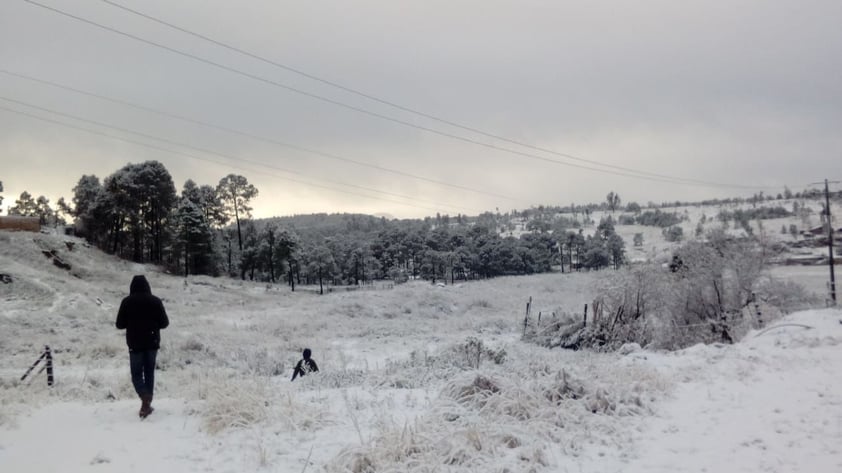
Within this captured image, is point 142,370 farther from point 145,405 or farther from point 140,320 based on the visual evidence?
point 140,320

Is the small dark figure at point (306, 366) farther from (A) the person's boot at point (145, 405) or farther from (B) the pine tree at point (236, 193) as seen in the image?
(B) the pine tree at point (236, 193)

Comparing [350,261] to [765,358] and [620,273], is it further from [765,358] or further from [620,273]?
[765,358]

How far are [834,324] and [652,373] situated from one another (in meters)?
8.69

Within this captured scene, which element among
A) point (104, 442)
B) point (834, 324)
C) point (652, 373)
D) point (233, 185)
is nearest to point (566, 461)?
point (652, 373)

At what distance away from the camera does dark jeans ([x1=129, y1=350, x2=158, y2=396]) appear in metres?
7.05

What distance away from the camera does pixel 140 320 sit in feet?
23.7

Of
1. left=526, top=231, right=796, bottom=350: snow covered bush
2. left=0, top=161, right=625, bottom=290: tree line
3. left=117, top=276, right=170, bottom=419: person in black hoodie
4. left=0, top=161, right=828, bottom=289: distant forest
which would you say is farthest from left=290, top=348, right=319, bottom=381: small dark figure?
left=0, top=161, right=625, bottom=290: tree line

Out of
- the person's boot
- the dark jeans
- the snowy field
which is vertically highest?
the dark jeans

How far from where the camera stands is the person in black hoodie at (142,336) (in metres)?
7.07

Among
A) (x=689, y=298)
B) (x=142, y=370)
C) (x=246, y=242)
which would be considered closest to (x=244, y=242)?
(x=246, y=242)

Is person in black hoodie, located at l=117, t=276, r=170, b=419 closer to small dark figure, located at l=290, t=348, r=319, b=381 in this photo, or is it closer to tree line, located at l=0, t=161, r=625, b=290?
small dark figure, located at l=290, t=348, r=319, b=381

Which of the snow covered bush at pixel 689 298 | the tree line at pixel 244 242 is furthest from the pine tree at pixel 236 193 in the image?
the snow covered bush at pixel 689 298

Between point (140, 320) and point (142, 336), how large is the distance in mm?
239

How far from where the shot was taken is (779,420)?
6883mm
